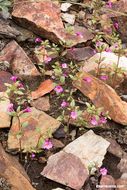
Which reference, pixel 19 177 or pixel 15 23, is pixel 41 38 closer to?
pixel 15 23

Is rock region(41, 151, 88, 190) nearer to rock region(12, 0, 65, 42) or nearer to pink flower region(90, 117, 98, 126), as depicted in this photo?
pink flower region(90, 117, 98, 126)

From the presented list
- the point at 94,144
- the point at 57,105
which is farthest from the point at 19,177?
the point at 57,105

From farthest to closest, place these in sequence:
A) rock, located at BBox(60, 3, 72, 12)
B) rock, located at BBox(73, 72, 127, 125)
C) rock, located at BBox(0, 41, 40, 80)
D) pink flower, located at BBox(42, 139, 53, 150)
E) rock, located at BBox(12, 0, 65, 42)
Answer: rock, located at BBox(60, 3, 72, 12), rock, located at BBox(12, 0, 65, 42), rock, located at BBox(0, 41, 40, 80), rock, located at BBox(73, 72, 127, 125), pink flower, located at BBox(42, 139, 53, 150)

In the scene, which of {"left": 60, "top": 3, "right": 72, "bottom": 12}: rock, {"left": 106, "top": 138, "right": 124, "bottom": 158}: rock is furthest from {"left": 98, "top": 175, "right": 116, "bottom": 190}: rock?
{"left": 60, "top": 3, "right": 72, "bottom": 12}: rock

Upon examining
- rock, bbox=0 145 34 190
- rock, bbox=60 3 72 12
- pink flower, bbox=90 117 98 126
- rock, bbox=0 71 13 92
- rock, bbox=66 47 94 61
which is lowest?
rock, bbox=0 145 34 190

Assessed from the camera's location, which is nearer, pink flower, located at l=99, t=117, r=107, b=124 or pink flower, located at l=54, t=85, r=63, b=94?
pink flower, located at l=99, t=117, r=107, b=124

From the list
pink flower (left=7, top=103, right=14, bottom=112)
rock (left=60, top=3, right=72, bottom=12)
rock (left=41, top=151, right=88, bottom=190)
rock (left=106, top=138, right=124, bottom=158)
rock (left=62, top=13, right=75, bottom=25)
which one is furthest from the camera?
rock (left=60, top=3, right=72, bottom=12)

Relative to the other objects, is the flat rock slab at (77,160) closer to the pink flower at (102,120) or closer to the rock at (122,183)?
the pink flower at (102,120)

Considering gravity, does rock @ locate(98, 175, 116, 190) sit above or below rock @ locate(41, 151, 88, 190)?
below
